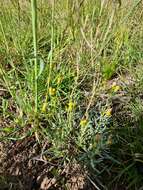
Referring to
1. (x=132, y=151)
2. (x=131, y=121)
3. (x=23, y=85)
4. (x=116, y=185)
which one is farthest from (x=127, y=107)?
(x=23, y=85)

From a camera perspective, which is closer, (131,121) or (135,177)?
(135,177)

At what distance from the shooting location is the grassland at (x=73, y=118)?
125 cm

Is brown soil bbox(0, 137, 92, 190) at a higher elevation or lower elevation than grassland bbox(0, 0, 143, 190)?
lower

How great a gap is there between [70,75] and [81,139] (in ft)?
1.27

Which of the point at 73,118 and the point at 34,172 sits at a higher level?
the point at 73,118

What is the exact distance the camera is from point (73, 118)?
137 cm

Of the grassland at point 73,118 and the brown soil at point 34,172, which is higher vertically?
the grassland at point 73,118

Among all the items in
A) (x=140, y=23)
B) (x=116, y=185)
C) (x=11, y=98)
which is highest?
(x=140, y=23)

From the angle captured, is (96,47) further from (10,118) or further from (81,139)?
(10,118)

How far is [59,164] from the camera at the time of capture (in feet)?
4.23

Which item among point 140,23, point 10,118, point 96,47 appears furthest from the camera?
point 140,23

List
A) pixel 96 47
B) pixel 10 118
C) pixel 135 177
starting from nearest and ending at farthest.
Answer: pixel 135 177, pixel 96 47, pixel 10 118

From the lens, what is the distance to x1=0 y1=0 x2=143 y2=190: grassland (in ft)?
4.12

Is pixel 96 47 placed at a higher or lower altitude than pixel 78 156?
higher
